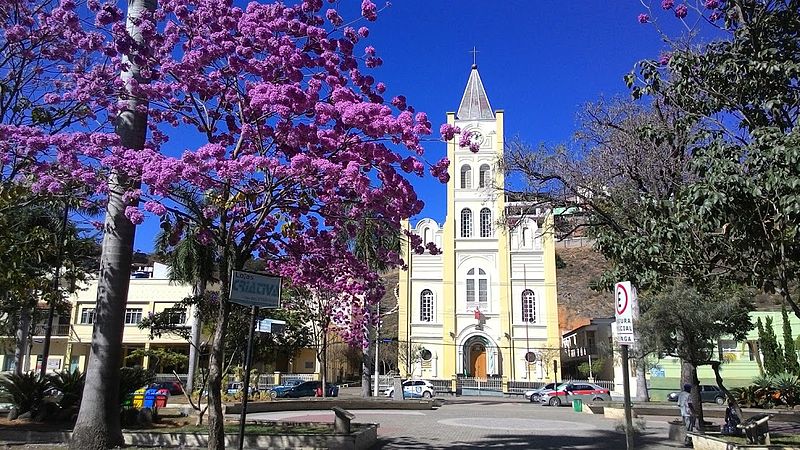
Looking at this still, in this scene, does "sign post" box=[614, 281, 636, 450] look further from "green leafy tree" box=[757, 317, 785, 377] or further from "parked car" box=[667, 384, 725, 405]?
"green leafy tree" box=[757, 317, 785, 377]

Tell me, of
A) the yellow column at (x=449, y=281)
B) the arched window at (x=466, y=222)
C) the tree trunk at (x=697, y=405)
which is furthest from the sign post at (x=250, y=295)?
the arched window at (x=466, y=222)

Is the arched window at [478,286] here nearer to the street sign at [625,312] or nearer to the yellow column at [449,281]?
the yellow column at [449,281]

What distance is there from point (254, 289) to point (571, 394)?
30741 millimetres

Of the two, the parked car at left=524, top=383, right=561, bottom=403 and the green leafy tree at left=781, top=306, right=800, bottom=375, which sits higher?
the green leafy tree at left=781, top=306, right=800, bottom=375

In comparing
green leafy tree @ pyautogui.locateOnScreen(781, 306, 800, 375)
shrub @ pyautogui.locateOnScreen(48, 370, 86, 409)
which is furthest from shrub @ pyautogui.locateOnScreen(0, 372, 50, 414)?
green leafy tree @ pyautogui.locateOnScreen(781, 306, 800, 375)

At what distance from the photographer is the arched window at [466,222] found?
50.4 metres

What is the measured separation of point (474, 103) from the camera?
52.8 metres

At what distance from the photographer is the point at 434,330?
48.5 metres

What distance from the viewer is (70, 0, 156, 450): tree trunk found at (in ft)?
38.4

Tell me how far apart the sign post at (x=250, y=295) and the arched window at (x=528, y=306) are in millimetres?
41642

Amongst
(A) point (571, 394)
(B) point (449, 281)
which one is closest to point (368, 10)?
(A) point (571, 394)

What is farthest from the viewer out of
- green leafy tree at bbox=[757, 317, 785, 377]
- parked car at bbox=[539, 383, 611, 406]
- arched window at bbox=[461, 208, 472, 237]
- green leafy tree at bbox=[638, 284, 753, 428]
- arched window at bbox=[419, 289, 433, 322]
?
arched window at bbox=[461, 208, 472, 237]

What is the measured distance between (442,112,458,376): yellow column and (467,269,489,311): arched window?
1240 millimetres

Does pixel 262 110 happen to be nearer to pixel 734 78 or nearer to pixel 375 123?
pixel 375 123
